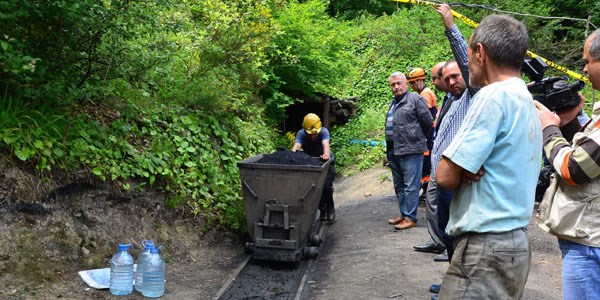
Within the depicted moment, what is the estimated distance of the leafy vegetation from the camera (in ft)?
19.4

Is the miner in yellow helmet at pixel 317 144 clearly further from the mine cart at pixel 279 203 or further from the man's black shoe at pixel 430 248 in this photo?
the man's black shoe at pixel 430 248

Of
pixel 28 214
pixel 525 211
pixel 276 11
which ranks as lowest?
pixel 28 214

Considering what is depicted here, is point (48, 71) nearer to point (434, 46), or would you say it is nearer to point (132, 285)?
point (132, 285)

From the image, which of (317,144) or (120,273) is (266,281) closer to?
(120,273)

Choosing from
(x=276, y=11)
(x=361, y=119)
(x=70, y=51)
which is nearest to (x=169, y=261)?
(x=70, y=51)

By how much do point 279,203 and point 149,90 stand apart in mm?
3336

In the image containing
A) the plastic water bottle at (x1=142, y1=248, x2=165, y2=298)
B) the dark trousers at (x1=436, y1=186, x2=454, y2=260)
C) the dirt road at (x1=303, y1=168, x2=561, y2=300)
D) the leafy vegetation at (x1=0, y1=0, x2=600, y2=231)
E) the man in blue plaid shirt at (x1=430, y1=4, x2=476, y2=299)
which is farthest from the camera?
the dirt road at (x1=303, y1=168, x2=561, y2=300)

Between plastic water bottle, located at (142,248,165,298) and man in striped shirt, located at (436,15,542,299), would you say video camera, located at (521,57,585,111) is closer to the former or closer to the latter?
man in striped shirt, located at (436,15,542,299)

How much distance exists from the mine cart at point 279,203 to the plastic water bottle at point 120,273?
1900 mm

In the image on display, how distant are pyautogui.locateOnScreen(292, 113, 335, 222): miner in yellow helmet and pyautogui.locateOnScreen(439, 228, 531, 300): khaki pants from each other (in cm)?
630

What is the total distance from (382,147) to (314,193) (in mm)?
9799

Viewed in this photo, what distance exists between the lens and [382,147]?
16594mm

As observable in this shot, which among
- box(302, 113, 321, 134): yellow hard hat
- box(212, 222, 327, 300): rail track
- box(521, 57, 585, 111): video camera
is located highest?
box(521, 57, 585, 111): video camera

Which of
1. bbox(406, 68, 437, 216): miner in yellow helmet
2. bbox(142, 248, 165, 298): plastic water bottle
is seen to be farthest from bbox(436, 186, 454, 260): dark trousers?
bbox(406, 68, 437, 216): miner in yellow helmet
